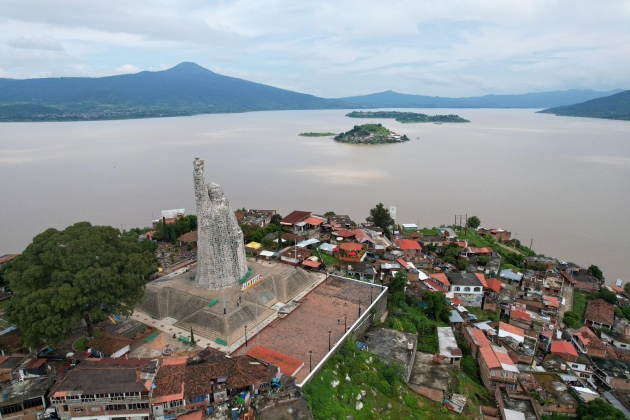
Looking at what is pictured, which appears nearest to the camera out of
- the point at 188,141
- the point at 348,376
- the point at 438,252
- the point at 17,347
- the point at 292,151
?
the point at 348,376

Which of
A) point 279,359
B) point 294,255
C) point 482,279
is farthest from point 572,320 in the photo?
point 279,359

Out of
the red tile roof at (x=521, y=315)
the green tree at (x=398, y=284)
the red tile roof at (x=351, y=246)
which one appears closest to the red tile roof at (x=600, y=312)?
the red tile roof at (x=521, y=315)

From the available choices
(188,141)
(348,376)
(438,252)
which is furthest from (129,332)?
(188,141)

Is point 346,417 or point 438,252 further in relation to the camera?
point 438,252

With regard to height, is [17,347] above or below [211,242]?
below

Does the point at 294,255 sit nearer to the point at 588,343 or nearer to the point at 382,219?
the point at 382,219

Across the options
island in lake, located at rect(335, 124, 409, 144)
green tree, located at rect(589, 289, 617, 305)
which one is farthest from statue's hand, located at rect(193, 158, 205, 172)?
island in lake, located at rect(335, 124, 409, 144)

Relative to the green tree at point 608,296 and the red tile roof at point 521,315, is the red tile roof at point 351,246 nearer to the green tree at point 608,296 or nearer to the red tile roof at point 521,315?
the red tile roof at point 521,315

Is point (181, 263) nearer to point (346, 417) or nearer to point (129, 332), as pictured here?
point (129, 332)
